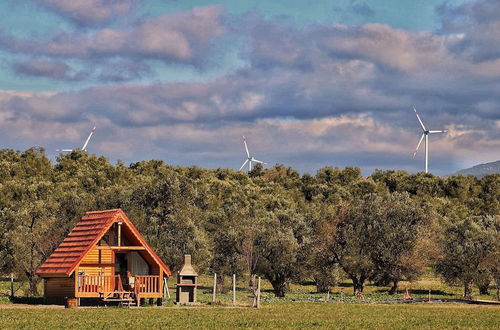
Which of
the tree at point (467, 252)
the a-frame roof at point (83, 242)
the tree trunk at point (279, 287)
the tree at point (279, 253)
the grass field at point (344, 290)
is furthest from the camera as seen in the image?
the tree at point (279, 253)

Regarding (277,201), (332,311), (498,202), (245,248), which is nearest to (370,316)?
(332,311)

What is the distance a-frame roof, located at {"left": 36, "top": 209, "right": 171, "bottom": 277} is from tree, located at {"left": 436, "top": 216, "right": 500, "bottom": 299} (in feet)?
98.5

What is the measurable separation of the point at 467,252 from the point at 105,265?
34.4 meters

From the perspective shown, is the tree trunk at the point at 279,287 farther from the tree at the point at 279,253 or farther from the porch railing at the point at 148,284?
the porch railing at the point at 148,284

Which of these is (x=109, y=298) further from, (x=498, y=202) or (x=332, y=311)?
(x=498, y=202)

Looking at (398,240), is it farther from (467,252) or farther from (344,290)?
(344,290)

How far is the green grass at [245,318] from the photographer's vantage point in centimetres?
3972

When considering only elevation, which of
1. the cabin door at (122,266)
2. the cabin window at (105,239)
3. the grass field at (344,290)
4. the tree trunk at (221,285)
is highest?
the cabin window at (105,239)

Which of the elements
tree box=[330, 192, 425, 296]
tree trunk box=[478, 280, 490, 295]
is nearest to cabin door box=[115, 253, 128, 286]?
tree box=[330, 192, 425, 296]

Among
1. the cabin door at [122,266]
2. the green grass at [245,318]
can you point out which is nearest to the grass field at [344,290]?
the cabin door at [122,266]

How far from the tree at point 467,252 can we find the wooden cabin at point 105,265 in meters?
29.7

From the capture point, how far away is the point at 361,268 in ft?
257

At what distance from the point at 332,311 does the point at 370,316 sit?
4384mm

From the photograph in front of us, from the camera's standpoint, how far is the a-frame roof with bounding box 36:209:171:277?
5656cm
